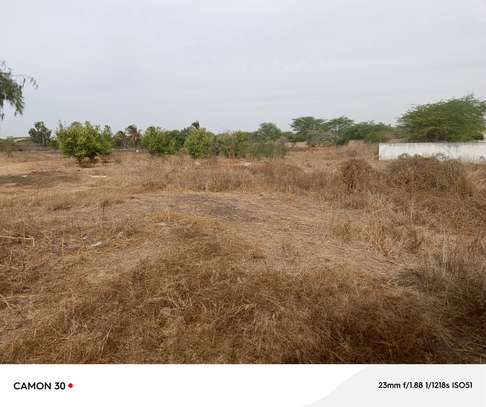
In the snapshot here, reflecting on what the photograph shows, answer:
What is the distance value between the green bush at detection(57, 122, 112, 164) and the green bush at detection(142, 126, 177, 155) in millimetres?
3451

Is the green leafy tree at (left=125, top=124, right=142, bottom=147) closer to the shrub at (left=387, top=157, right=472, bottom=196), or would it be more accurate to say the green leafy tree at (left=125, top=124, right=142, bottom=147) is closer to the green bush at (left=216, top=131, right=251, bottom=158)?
the green bush at (left=216, top=131, right=251, bottom=158)

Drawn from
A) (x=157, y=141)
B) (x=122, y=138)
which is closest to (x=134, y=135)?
(x=122, y=138)

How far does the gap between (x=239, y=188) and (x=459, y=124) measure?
64.3 feet

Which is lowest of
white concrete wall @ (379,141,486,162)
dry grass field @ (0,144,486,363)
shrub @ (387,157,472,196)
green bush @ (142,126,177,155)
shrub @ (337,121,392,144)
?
dry grass field @ (0,144,486,363)

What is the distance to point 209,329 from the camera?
2.09m

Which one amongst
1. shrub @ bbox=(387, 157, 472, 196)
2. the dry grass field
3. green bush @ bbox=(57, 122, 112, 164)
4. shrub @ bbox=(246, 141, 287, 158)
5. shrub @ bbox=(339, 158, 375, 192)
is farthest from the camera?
shrub @ bbox=(246, 141, 287, 158)

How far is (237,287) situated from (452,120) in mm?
23467

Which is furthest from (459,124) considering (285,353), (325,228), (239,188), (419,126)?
(285,353)

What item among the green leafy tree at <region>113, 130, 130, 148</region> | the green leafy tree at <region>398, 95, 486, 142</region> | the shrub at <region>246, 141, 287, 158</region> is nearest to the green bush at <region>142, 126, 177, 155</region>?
the shrub at <region>246, 141, 287, 158</region>

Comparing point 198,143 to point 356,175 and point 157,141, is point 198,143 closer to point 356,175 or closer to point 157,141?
point 157,141

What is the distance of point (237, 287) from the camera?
8.31 ft

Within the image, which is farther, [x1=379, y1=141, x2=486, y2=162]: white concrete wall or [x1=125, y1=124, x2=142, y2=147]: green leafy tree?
[x1=125, y1=124, x2=142, y2=147]: green leafy tree

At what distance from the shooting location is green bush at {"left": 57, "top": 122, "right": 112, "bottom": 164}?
16.8 meters

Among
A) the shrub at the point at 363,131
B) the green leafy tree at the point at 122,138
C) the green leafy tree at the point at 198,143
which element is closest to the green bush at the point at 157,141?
the green leafy tree at the point at 198,143
